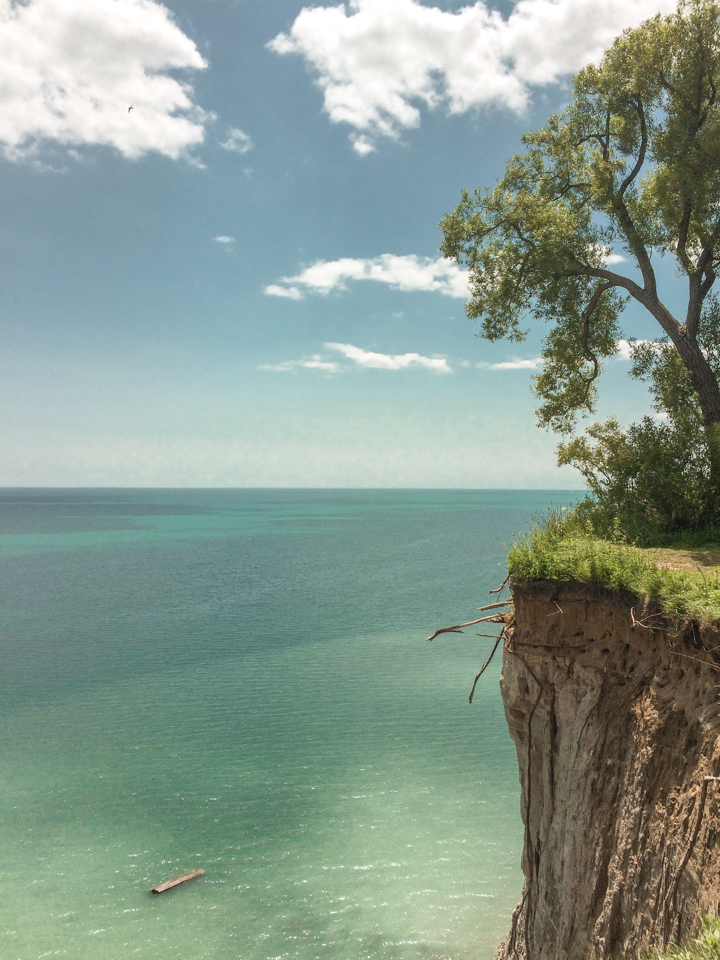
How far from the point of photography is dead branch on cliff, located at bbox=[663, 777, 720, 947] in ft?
20.4

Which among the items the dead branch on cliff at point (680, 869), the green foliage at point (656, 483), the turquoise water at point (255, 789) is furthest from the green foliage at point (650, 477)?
the turquoise water at point (255, 789)

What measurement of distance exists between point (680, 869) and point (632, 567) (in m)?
3.31

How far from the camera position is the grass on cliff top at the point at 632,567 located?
7004 millimetres

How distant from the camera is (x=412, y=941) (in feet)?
39.9

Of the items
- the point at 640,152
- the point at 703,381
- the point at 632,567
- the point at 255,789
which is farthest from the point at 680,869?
the point at 640,152

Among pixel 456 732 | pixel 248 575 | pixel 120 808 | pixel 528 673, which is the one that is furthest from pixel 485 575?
pixel 528 673

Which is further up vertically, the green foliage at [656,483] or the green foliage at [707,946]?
the green foliage at [656,483]

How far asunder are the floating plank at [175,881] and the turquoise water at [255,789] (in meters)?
0.20

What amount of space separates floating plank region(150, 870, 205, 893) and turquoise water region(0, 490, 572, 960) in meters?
0.20

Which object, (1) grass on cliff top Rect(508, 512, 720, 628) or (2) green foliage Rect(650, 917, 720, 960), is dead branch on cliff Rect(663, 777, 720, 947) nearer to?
(2) green foliage Rect(650, 917, 720, 960)

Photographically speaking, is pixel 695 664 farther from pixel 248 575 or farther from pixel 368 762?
pixel 248 575

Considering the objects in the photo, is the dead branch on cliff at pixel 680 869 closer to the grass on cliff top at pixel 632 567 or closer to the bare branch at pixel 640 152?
the grass on cliff top at pixel 632 567

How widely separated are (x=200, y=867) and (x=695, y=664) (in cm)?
1248

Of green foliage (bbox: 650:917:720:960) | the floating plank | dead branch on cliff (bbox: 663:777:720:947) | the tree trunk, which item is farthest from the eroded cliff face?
the floating plank
